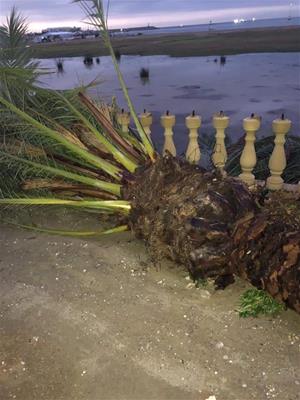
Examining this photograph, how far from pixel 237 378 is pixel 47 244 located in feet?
7.01

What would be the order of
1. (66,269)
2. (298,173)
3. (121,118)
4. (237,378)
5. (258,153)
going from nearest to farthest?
1. (237,378)
2. (66,269)
3. (121,118)
4. (298,173)
5. (258,153)

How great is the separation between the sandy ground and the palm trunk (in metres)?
0.24

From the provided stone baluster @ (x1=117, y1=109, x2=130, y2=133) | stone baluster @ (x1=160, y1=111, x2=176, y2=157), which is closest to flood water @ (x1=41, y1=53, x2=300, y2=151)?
stone baluster @ (x1=160, y1=111, x2=176, y2=157)

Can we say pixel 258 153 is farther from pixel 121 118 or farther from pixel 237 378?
pixel 237 378

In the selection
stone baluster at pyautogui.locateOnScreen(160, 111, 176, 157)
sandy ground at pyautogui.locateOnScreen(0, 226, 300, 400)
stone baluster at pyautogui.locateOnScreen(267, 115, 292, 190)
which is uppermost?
stone baluster at pyautogui.locateOnScreen(160, 111, 176, 157)

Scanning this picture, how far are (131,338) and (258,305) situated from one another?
2.87 ft

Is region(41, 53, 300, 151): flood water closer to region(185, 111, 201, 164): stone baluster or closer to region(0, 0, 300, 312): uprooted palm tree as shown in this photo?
region(185, 111, 201, 164): stone baluster

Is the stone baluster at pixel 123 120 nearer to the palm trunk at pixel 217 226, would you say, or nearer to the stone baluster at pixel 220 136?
the stone baluster at pixel 220 136

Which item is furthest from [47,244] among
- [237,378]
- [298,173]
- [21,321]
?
[298,173]

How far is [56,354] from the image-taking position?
2.35 m

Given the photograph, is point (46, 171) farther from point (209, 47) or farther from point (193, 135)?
point (209, 47)

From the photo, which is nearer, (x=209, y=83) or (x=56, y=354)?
(x=56, y=354)

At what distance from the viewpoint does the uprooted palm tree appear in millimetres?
2500

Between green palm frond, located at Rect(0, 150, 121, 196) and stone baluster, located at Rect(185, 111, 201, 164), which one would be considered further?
stone baluster, located at Rect(185, 111, 201, 164)
